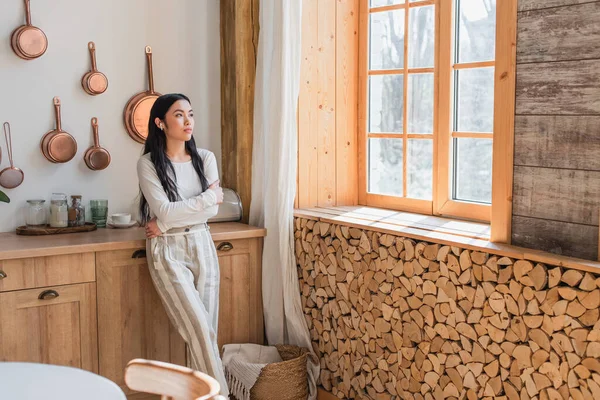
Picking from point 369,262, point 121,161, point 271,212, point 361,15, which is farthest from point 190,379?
point 361,15

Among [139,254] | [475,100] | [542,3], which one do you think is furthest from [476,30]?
[139,254]

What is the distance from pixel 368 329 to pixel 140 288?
43.2 inches

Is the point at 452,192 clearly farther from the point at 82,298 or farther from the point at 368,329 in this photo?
the point at 82,298

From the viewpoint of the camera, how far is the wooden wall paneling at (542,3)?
2641 mm

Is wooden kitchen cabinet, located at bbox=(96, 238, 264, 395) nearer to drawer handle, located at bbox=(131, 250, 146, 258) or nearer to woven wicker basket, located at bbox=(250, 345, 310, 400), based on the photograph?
drawer handle, located at bbox=(131, 250, 146, 258)

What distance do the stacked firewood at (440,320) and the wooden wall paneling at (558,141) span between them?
387 mm

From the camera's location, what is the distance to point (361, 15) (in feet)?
13.5

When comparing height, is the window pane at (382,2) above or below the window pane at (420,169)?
above

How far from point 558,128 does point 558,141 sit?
47 millimetres

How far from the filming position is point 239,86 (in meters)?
4.12

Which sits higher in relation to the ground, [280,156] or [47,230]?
[280,156]

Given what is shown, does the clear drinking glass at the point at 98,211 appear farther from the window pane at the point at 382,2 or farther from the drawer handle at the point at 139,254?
the window pane at the point at 382,2

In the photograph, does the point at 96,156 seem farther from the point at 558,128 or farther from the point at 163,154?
the point at 558,128

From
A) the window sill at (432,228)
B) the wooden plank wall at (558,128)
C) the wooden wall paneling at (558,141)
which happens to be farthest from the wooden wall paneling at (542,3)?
the window sill at (432,228)
